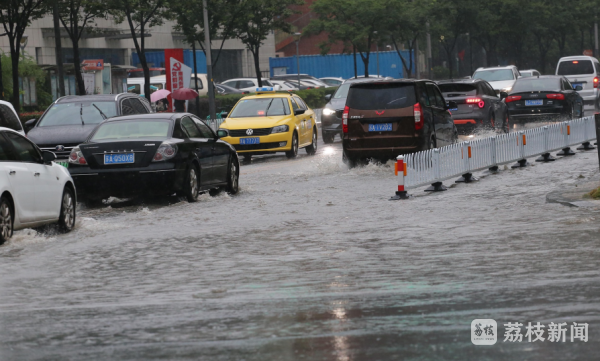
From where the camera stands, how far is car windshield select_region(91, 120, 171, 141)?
594 inches

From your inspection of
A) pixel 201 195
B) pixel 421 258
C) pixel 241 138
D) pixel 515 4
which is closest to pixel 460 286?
pixel 421 258

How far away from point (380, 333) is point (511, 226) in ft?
18.1

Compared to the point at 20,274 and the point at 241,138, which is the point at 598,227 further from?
the point at 241,138

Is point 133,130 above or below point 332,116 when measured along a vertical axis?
above

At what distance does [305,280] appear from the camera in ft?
26.9

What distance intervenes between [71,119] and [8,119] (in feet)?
6.22

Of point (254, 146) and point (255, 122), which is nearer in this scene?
point (254, 146)

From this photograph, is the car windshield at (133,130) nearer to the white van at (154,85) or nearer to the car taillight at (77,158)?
the car taillight at (77,158)

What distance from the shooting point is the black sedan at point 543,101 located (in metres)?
29.2

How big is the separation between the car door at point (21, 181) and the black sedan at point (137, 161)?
2.80 m

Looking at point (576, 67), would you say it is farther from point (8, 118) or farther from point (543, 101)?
point (8, 118)

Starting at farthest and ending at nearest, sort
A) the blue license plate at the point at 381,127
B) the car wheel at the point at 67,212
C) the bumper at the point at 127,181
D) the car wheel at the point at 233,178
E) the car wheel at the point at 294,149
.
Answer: the car wheel at the point at 294,149
the blue license plate at the point at 381,127
the car wheel at the point at 233,178
the bumper at the point at 127,181
the car wheel at the point at 67,212

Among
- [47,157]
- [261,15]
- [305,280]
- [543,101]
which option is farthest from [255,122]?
[261,15]

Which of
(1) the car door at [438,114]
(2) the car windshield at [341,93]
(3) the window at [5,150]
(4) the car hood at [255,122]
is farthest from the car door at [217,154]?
(2) the car windshield at [341,93]
